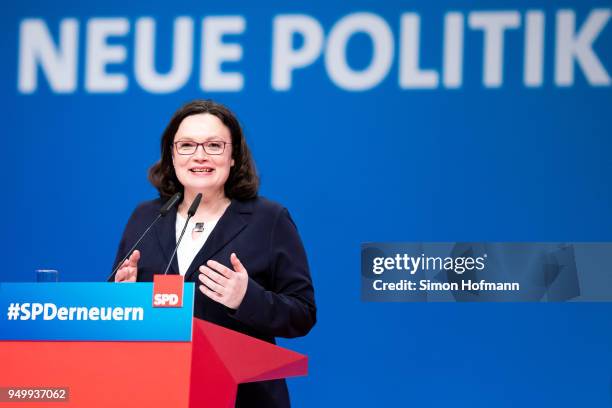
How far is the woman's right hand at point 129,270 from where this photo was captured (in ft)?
7.66

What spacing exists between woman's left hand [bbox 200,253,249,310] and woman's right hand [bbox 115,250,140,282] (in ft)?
0.76

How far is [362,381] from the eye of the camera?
3973mm

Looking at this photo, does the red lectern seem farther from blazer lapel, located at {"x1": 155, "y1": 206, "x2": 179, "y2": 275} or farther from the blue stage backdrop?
the blue stage backdrop

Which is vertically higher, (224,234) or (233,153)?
(233,153)

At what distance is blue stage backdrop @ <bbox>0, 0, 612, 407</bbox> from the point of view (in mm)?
3902

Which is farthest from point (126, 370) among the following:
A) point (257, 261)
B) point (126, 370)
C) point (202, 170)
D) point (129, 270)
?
point (202, 170)

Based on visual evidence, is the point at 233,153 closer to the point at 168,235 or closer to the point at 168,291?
the point at 168,235

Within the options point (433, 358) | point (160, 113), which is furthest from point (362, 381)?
point (160, 113)

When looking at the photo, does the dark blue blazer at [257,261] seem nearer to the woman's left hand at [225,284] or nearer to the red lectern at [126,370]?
the woman's left hand at [225,284]

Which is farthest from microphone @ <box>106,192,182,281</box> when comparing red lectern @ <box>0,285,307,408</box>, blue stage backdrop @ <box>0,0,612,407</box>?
blue stage backdrop @ <box>0,0,612,407</box>

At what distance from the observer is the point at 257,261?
2.52m

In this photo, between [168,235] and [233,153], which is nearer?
[168,235]

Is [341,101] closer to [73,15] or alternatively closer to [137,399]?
[73,15]

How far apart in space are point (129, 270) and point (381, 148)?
1882 mm
